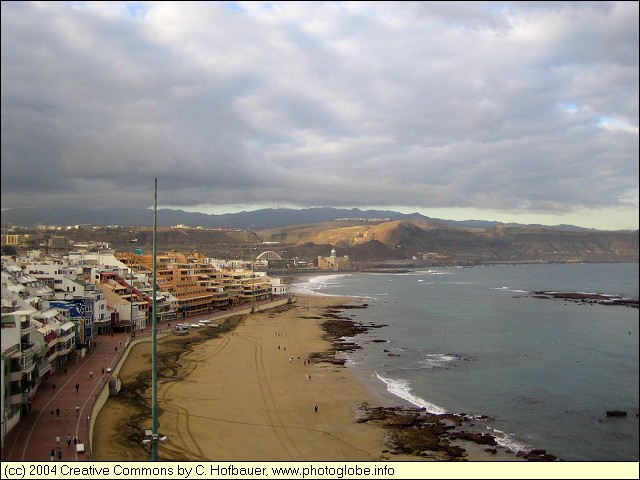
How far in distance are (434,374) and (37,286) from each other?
2330 centimetres

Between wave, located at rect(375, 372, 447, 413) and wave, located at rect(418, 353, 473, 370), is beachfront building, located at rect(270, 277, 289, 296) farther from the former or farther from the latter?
wave, located at rect(375, 372, 447, 413)

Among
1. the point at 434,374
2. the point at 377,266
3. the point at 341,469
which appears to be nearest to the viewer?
the point at 341,469

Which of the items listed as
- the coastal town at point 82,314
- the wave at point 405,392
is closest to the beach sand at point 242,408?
the coastal town at point 82,314

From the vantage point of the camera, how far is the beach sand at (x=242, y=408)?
18391 millimetres

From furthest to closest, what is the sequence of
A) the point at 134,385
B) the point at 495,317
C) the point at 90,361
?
the point at 495,317 < the point at 90,361 < the point at 134,385

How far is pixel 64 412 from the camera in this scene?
19.1m

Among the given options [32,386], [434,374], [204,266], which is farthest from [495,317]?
[32,386]

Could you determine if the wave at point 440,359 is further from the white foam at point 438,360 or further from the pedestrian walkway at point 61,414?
the pedestrian walkway at point 61,414

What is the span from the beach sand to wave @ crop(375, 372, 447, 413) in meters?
1.53

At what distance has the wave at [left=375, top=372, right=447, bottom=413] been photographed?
965 inches

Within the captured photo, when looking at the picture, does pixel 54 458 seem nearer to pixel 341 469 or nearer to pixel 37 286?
pixel 341 469

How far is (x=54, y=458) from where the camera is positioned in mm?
14797

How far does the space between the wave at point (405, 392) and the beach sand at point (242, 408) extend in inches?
60.1

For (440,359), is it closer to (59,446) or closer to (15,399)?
(59,446)
